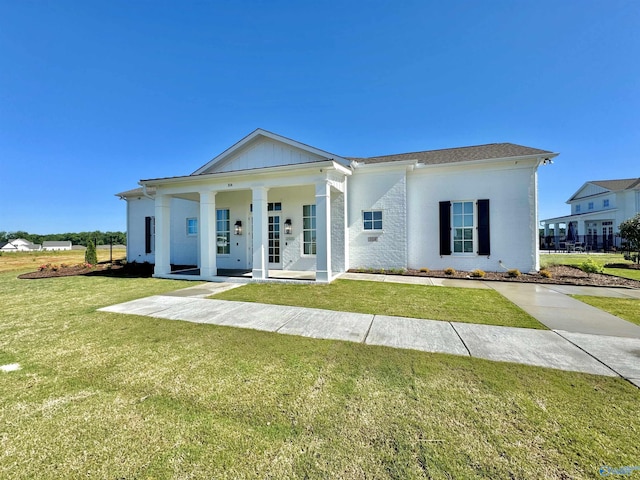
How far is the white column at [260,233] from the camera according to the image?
29.1ft

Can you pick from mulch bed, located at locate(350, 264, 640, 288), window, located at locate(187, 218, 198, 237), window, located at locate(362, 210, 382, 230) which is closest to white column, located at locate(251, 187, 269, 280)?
window, located at locate(362, 210, 382, 230)

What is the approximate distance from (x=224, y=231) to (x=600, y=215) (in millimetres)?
34912

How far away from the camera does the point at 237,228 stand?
1186 centimetres

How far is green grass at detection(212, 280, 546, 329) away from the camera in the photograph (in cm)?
498

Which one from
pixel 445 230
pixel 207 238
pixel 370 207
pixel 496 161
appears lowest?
pixel 207 238

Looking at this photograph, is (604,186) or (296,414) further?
(604,186)

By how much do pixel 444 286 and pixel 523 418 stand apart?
19.6 ft

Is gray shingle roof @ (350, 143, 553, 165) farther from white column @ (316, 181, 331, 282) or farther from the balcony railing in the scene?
the balcony railing

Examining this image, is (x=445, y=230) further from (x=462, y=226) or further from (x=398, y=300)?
(x=398, y=300)

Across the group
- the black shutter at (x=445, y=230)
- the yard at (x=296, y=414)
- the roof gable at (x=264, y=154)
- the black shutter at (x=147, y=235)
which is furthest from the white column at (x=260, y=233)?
the black shutter at (x=147, y=235)

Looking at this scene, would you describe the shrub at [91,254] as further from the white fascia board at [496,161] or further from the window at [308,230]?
the white fascia board at [496,161]

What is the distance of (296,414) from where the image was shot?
221cm

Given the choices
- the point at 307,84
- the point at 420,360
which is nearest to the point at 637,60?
the point at 307,84

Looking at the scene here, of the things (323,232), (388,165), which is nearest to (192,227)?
(323,232)
